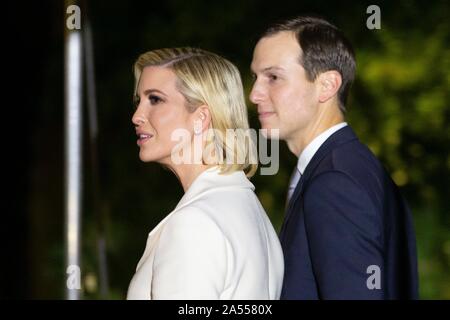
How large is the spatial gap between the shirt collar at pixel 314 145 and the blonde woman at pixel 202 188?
0.56 feet

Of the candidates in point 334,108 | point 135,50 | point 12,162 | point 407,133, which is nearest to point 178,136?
point 334,108

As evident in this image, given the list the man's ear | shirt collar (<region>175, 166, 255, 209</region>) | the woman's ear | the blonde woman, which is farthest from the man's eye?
the man's ear

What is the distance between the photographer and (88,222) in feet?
24.9

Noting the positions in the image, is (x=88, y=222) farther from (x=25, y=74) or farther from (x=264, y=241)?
(x=264, y=241)

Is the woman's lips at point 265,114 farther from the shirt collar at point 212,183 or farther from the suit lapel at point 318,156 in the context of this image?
the shirt collar at point 212,183

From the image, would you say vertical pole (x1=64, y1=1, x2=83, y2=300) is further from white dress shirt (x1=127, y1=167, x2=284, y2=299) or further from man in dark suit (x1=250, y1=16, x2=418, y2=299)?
white dress shirt (x1=127, y1=167, x2=284, y2=299)

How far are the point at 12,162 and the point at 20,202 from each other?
0.33 meters

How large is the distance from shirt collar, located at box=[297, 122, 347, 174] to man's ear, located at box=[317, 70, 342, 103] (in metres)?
0.11

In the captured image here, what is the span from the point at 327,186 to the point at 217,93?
0.38 meters

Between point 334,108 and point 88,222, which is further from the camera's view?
point 88,222

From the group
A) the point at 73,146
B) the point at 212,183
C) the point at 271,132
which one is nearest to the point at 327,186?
the point at 212,183

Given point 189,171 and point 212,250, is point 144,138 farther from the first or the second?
point 212,250

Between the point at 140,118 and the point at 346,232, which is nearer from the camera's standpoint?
the point at 346,232

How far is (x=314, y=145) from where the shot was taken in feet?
8.39
